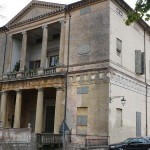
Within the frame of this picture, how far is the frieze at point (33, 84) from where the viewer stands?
95.9ft

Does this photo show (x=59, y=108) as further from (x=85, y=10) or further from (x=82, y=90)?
(x=85, y=10)

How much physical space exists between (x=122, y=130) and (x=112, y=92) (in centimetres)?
372

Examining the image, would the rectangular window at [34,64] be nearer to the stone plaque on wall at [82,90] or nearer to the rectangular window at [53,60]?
the rectangular window at [53,60]


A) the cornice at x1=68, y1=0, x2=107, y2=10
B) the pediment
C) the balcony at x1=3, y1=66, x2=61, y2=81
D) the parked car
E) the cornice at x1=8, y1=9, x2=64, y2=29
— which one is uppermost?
the pediment

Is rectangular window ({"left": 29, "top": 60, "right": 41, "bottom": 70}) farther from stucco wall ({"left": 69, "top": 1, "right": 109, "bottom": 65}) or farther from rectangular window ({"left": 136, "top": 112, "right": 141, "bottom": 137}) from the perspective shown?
rectangular window ({"left": 136, "top": 112, "right": 141, "bottom": 137})

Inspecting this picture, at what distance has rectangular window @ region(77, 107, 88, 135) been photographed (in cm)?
2669

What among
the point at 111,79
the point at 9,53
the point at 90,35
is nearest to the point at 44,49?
the point at 90,35

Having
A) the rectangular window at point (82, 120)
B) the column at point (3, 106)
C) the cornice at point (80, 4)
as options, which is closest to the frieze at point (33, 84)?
the column at point (3, 106)

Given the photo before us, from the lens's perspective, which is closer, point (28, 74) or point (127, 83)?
point (127, 83)

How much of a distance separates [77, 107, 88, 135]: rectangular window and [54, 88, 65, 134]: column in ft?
6.05

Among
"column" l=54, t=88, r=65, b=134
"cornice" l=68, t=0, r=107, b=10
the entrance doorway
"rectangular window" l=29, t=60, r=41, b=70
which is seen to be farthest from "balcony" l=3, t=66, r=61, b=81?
"cornice" l=68, t=0, r=107, b=10

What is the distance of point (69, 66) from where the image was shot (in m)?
29.1

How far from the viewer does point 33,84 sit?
3098 centimetres

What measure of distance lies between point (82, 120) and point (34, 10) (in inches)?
543
